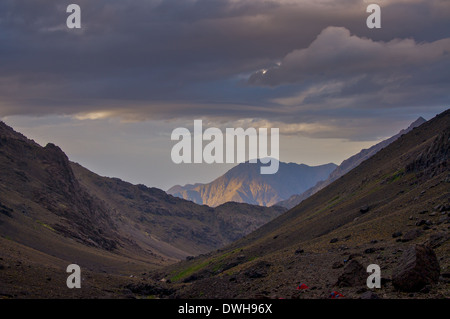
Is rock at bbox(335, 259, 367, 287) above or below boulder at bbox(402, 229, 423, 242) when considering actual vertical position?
below

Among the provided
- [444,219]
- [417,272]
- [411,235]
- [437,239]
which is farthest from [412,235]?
[417,272]

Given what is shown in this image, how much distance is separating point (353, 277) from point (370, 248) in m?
14.2

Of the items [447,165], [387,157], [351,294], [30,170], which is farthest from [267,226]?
[351,294]

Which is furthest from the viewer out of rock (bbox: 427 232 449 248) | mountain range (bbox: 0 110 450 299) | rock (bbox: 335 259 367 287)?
rock (bbox: 427 232 449 248)

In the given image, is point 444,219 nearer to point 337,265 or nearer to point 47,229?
point 337,265

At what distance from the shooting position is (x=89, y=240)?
157 m

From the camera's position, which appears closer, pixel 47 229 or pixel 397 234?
pixel 397 234

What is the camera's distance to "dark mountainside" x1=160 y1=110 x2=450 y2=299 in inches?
1352

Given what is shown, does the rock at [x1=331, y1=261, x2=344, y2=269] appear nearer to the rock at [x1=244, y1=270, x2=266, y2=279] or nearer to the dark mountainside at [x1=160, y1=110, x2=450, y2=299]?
the dark mountainside at [x1=160, y1=110, x2=450, y2=299]

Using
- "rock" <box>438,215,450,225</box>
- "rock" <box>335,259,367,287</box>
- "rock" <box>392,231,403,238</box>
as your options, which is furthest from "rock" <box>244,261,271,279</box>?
"rock" <box>438,215,450,225</box>

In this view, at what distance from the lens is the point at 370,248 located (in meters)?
51.7

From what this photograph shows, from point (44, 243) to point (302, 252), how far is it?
75.1 m

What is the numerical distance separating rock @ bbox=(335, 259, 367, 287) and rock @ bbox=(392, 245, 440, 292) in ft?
13.9
